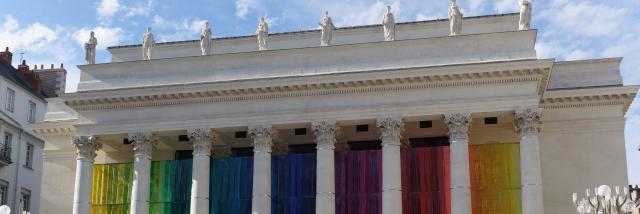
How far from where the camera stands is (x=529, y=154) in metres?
33.4

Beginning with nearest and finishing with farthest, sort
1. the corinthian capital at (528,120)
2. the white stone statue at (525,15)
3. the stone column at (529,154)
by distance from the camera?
the stone column at (529,154) < the corinthian capital at (528,120) < the white stone statue at (525,15)

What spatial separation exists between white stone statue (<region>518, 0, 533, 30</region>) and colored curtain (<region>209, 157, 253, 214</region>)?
11582 millimetres

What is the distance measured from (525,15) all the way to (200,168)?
44.8ft

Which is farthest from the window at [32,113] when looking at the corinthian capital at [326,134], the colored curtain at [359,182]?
the colored curtain at [359,182]

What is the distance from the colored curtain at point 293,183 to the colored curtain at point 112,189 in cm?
596

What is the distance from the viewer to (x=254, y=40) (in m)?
40.1

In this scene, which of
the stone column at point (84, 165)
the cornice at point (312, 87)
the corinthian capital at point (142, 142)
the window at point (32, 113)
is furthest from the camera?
the window at point (32, 113)

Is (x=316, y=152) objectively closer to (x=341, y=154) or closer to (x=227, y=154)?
(x=341, y=154)

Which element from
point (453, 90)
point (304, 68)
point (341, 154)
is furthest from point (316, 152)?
point (453, 90)

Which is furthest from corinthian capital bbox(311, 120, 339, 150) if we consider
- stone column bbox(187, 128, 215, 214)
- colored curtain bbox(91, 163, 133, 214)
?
colored curtain bbox(91, 163, 133, 214)

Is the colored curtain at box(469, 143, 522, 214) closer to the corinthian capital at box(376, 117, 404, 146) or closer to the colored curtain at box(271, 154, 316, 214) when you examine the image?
the corinthian capital at box(376, 117, 404, 146)

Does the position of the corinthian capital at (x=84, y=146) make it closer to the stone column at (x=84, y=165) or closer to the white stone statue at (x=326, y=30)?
the stone column at (x=84, y=165)

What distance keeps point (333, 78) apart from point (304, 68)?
6.53ft

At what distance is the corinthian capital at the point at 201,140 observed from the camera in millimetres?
36031
